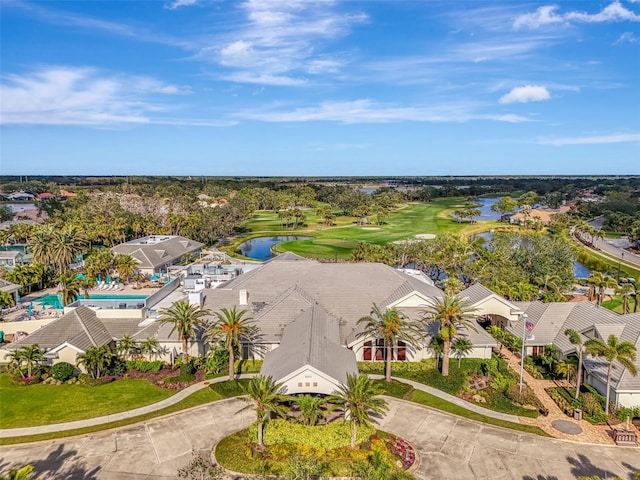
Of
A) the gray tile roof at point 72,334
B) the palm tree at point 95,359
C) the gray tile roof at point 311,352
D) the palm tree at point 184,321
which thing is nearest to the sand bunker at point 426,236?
the gray tile roof at point 311,352

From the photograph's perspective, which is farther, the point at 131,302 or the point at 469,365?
the point at 131,302

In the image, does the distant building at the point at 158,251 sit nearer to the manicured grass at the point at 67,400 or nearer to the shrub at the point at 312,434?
the manicured grass at the point at 67,400

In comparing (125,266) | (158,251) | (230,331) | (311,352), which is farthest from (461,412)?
(158,251)

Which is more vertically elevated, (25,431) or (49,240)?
(49,240)

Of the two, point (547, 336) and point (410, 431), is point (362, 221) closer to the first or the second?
point (547, 336)

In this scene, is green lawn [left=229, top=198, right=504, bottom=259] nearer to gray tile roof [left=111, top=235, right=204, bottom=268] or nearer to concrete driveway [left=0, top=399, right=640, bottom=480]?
gray tile roof [left=111, top=235, right=204, bottom=268]

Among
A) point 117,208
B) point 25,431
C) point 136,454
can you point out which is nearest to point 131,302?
point 25,431
